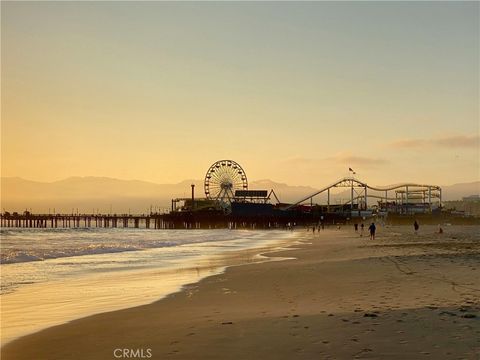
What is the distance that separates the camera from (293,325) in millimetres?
8070

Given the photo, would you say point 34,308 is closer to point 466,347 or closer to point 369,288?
point 369,288

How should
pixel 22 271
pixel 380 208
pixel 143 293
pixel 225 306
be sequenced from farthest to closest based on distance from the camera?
1. pixel 380 208
2. pixel 22 271
3. pixel 143 293
4. pixel 225 306

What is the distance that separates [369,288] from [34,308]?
8035 millimetres

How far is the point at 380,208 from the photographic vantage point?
151750 millimetres

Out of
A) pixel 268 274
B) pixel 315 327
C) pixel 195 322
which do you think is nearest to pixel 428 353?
pixel 315 327

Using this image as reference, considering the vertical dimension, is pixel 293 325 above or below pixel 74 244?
above

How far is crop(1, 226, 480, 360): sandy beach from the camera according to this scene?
6.52m

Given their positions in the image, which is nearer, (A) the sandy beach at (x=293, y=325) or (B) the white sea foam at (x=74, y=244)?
(A) the sandy beach at (x=293, y=325)

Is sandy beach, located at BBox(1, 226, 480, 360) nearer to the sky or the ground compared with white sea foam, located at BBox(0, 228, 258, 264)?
nearer to the sky

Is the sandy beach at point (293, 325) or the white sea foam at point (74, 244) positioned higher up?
the sandy beach at point (293, 325)

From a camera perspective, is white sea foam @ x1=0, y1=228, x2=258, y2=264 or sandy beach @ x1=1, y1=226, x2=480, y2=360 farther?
white sea foam @ x1=0, y1=228, x2=258, y2=264

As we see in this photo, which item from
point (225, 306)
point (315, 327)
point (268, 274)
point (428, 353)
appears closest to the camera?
point (428, 353)

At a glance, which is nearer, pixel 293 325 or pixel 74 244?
pixel 293 325

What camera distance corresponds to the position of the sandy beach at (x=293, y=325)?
21.4 ft
